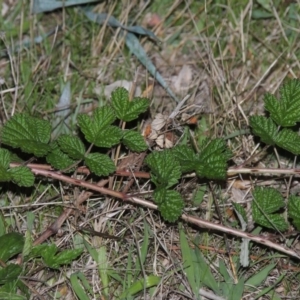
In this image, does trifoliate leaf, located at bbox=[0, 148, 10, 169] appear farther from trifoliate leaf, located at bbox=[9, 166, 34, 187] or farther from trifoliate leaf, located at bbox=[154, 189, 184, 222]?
trifoliate leaf, located at bbox=[154, 189, 184, 222]

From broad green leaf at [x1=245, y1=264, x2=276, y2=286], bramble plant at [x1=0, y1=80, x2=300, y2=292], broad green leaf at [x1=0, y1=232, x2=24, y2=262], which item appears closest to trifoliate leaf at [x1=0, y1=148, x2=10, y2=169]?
bramble plant at [x1=0, y1=80, x2=300, y2=292]

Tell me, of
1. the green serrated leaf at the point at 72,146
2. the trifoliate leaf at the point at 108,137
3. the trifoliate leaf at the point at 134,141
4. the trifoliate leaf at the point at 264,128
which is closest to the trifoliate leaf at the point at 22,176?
the green serrated leaf at the point at 72,146

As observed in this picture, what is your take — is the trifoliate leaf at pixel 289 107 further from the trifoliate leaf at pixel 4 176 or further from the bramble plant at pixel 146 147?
the trifoliate leaf at pixel 4 176

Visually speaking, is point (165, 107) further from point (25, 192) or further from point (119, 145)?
point (25, 192)

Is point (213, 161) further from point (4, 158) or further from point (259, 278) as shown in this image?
point (4, 158)

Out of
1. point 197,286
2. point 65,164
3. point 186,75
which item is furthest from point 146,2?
point 197,286

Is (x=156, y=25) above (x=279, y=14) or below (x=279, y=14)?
below
